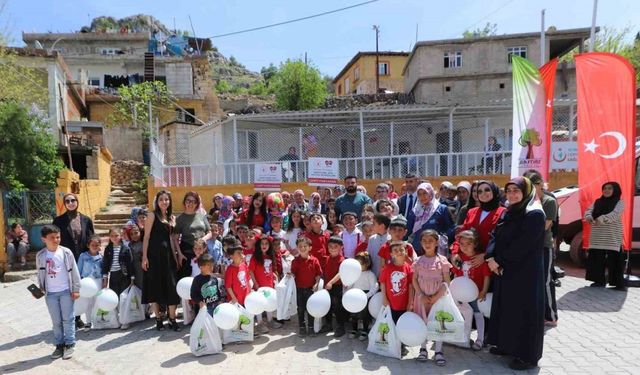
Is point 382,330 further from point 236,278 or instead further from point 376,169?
point 376,169

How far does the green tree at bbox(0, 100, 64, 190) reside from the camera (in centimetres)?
1126

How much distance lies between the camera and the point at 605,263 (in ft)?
20.0

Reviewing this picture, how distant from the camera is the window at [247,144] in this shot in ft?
46.4

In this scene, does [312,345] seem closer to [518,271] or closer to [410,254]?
[410,254]

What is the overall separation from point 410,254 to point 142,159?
19976 mm

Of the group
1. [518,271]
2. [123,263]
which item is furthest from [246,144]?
[518,271]

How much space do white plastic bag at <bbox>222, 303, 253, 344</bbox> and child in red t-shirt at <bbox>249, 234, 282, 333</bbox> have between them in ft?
1.11

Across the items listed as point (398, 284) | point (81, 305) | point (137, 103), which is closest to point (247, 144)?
point (81, 305)

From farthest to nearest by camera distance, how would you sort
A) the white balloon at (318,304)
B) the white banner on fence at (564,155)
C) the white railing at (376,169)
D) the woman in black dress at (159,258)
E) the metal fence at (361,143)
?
the metal fence at (361,143), the white railing at (376,169), the white banner on fence at (564,155), the woman in black dress at (159,258), the white balloon at (318,304)

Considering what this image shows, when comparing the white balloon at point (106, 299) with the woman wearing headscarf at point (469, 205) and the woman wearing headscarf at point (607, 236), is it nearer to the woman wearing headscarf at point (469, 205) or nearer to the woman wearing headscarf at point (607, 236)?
the woman wearing headscarf at point (469, 205)

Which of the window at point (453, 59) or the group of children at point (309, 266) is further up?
the window at point (453, 59)

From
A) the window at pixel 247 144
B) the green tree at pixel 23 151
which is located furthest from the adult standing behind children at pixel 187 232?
the window at pixel 247 144

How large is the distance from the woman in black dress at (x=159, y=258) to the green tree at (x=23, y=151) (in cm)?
891

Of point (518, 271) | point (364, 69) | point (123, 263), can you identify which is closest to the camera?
point (518, 271)
